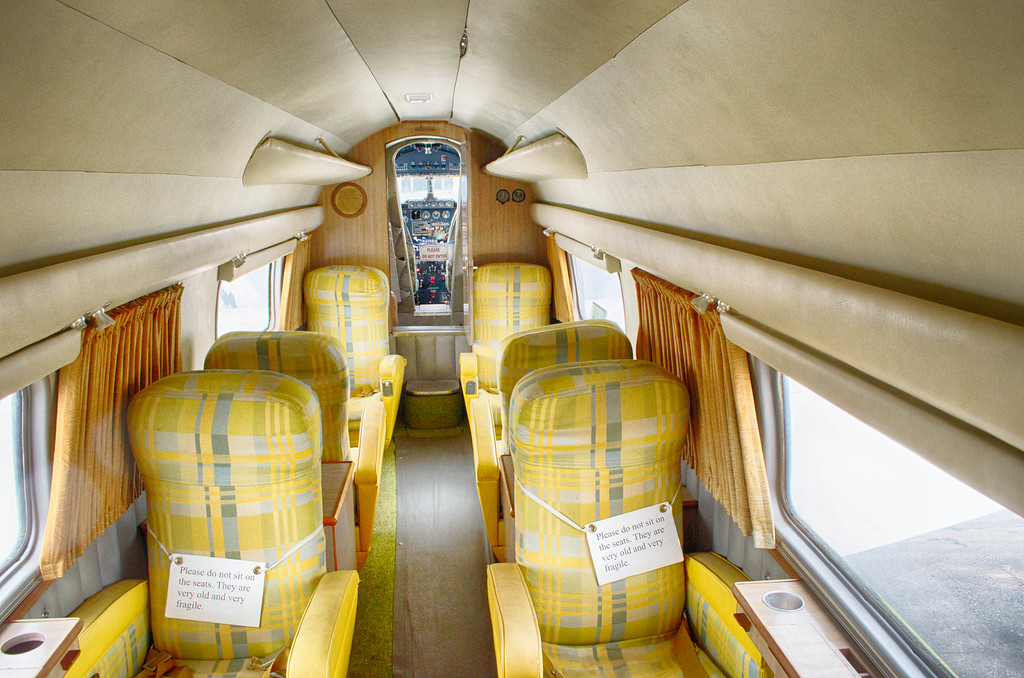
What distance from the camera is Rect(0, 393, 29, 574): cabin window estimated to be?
2162mm

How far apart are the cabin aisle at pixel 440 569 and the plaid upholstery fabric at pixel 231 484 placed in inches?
34.6

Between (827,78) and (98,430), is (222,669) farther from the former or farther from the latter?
(827,78)

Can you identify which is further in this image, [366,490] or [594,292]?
[594,292]

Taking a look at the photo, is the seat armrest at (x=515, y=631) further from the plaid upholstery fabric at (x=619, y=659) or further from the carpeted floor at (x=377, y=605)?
the carpeted floor at (x=377, y=605)

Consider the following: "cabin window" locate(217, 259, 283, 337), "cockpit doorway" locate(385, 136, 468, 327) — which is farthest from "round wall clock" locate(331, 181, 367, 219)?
"cabin window" locate(217, 259, 283, 337)

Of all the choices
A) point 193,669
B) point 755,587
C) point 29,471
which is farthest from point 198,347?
point 755,587

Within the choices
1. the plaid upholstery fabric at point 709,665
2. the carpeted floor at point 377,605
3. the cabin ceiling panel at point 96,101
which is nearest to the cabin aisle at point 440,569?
the carpeted floor at point 377,605

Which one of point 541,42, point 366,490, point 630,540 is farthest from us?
point 366,490

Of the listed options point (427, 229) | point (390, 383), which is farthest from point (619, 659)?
point (427, 229)

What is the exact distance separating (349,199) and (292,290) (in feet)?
3.36

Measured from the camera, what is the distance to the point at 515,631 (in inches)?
89.7

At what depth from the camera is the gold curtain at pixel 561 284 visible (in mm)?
5250

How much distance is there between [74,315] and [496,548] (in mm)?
2488

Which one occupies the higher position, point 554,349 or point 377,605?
point 554,349
